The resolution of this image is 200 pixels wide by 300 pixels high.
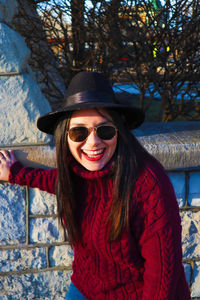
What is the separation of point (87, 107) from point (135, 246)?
75cm

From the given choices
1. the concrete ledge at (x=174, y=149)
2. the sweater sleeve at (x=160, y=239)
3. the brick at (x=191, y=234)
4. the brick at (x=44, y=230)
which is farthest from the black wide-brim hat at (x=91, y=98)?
the brick at (x=191, y=234)

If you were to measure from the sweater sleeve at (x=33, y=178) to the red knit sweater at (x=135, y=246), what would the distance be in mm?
209

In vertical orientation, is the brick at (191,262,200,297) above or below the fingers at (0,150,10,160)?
below

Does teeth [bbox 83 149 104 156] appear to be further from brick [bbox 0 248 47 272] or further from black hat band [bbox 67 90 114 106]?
brick [bbox 0 248 47 272]

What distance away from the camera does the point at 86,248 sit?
5.42 feet

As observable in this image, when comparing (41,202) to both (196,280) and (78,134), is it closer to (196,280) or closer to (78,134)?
(78,134)

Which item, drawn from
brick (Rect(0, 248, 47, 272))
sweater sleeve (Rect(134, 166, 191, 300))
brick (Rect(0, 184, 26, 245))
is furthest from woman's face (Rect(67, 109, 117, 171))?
brick (Rect(0, 248, 47, 272))

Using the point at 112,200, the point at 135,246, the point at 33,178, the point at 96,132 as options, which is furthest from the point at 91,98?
the point at 135,246

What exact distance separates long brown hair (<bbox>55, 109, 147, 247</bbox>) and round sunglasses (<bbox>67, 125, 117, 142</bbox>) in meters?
0.04

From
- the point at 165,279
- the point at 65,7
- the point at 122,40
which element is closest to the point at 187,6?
the point at 122,40

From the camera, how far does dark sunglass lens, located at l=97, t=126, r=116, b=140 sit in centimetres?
145

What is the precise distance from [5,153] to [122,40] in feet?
5.05

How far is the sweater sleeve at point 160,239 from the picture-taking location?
1.38 m

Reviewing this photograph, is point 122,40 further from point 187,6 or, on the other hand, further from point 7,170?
point 7,170
